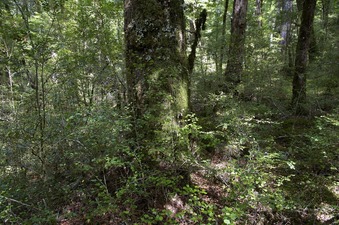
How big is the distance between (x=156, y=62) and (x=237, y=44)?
3039mm

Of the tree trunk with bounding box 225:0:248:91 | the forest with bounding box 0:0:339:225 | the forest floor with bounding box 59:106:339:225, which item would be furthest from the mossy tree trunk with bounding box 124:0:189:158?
the tree trunk with bounding box 225:0:248:91

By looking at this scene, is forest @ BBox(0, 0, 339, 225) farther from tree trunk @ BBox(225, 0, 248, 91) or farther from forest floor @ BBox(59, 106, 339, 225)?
tree trunk @ BBox(225, 0, 248, 91)

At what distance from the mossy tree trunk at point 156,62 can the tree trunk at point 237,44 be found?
2.32 meters

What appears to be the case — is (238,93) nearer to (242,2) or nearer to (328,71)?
(242,2)

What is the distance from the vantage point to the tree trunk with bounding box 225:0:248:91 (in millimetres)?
5312

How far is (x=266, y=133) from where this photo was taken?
459 centimetres

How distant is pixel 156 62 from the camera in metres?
3.20

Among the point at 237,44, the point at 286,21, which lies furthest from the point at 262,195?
the point at 286,21

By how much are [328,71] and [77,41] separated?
6760 mm

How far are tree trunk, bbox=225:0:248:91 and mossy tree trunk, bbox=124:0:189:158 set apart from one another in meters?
2.32

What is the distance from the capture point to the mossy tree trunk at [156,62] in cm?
304

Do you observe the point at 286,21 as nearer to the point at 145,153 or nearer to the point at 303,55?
the point at 303,55

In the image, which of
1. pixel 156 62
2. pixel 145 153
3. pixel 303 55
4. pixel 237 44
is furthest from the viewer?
pixel 303 55

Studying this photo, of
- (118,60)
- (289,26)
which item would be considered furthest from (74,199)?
(289,26)
